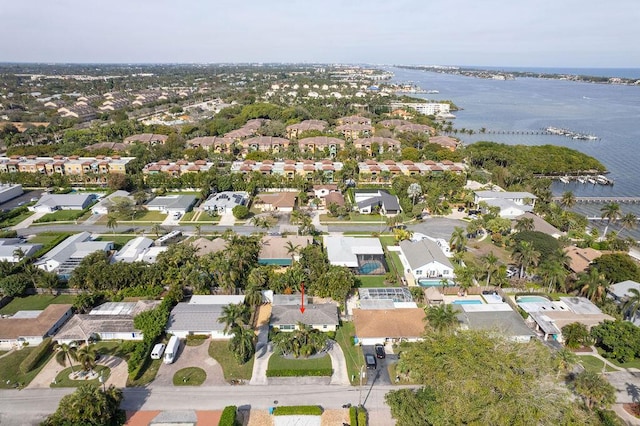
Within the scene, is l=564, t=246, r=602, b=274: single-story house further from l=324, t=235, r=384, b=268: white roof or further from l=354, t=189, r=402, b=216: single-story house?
l=354, t=189, r=402, b=216: single-story house

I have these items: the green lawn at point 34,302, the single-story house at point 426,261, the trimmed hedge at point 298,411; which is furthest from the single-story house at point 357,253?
the green lawn at point 34,302

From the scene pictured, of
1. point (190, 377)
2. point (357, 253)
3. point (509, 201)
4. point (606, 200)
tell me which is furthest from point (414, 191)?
point (190, 377)

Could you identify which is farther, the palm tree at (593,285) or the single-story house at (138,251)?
the single-story house at (138,251)

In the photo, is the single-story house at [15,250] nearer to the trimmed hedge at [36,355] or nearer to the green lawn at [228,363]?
the trimmed hedge at [36,355]

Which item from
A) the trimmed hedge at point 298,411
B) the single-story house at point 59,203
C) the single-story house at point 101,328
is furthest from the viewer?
the single-story house at point 59,203

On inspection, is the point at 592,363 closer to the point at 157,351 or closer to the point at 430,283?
the point at 430,283

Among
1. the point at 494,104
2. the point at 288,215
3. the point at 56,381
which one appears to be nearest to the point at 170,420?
the point at 56,381

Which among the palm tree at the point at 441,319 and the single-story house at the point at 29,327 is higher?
the palm tree at the point at 441,319

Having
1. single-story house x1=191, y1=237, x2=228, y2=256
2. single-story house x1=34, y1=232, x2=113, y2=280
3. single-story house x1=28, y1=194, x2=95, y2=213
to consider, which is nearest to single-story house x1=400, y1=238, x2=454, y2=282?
single-story house x1=191, y1=237, x2=228, y2=256
